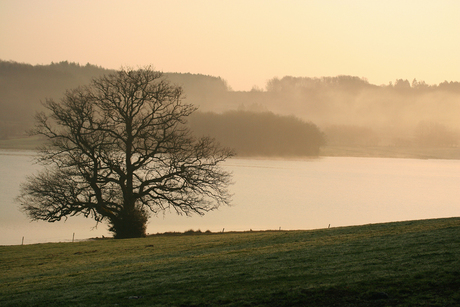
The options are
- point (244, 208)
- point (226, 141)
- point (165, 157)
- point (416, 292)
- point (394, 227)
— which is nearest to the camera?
point (416, 292)

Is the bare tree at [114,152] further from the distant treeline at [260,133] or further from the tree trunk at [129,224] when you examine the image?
the distant treeline at [260,133]

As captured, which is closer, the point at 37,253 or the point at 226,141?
the point at 37,253

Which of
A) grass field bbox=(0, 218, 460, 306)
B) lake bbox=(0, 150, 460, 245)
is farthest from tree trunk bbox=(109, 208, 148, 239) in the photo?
grass field bbox=(0, 218, 460, 306)

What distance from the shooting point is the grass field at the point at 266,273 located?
871 cm

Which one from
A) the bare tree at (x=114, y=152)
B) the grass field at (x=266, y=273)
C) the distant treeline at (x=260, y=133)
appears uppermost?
the distant treeline at (x=260, y=133)

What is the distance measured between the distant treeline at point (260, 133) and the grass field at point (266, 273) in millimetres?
126313

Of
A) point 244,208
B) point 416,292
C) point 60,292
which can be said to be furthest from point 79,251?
point 244,208

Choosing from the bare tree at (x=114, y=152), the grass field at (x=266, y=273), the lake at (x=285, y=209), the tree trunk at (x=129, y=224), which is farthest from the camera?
the lake at (x=285, y=209)

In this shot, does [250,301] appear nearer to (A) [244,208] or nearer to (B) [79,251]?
(B) [79,251]

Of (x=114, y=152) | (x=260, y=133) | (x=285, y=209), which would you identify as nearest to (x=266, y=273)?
(x=114, y=152)

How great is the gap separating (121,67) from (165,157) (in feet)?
21.7

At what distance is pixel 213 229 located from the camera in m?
36.7

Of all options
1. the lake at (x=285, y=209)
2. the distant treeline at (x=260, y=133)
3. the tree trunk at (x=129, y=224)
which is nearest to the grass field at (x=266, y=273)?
the tree trunk at (x=129, y=224)

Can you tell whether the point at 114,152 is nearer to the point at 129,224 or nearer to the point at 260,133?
the point at 129,224
